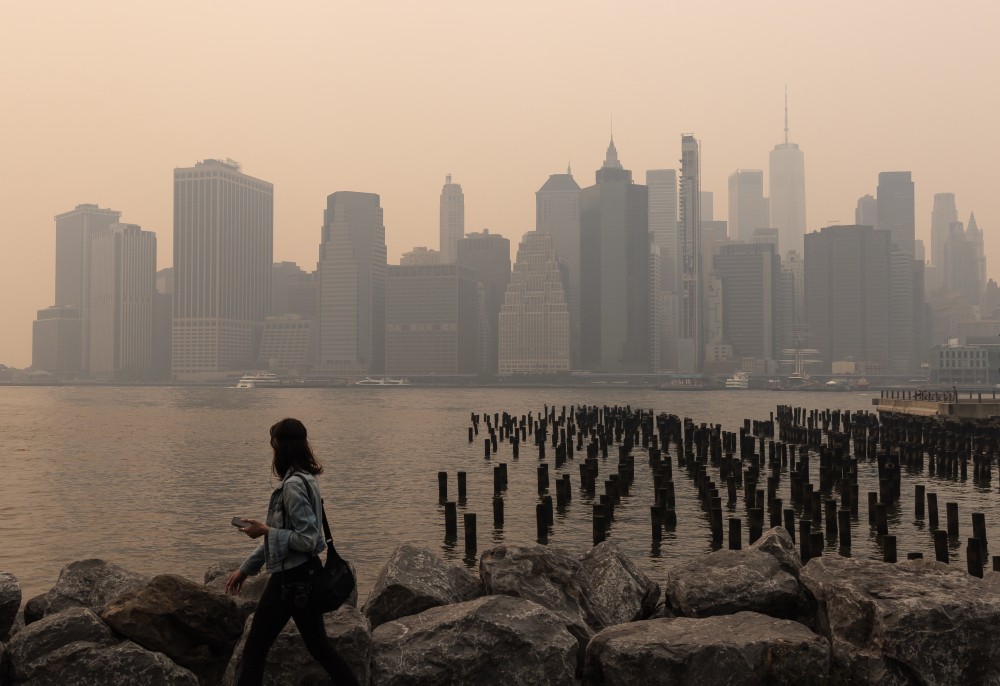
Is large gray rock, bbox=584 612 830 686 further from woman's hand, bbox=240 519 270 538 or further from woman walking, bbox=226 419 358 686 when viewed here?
woman's hand, bbox=240 519 270 538

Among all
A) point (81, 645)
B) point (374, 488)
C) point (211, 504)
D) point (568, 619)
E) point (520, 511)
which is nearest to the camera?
point (81, 645)

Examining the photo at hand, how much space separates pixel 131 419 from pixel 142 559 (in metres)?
83.1

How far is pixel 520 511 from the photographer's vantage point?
30.1m

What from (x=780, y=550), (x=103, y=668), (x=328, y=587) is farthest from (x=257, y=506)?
(x=328, y=587)

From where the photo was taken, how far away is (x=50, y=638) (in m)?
9.37

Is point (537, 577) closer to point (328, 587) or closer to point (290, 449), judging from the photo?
point (328, 587)

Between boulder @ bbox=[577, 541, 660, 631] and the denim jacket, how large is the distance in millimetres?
5484

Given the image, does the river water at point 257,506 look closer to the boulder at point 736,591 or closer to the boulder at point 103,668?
the boulder at point 736,591

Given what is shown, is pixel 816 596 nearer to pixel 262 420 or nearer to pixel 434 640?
pixel 434 640

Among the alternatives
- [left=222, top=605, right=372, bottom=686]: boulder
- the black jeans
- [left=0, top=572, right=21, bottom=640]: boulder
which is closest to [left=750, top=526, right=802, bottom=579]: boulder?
[left=222, top=605, right=372, bottom=686]: boulder

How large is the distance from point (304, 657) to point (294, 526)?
7.04 feet

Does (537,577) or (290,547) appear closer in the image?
(290,547)

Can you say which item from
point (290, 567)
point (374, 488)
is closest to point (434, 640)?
point (290, 567)

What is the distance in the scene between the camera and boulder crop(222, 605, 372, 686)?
8.86m
